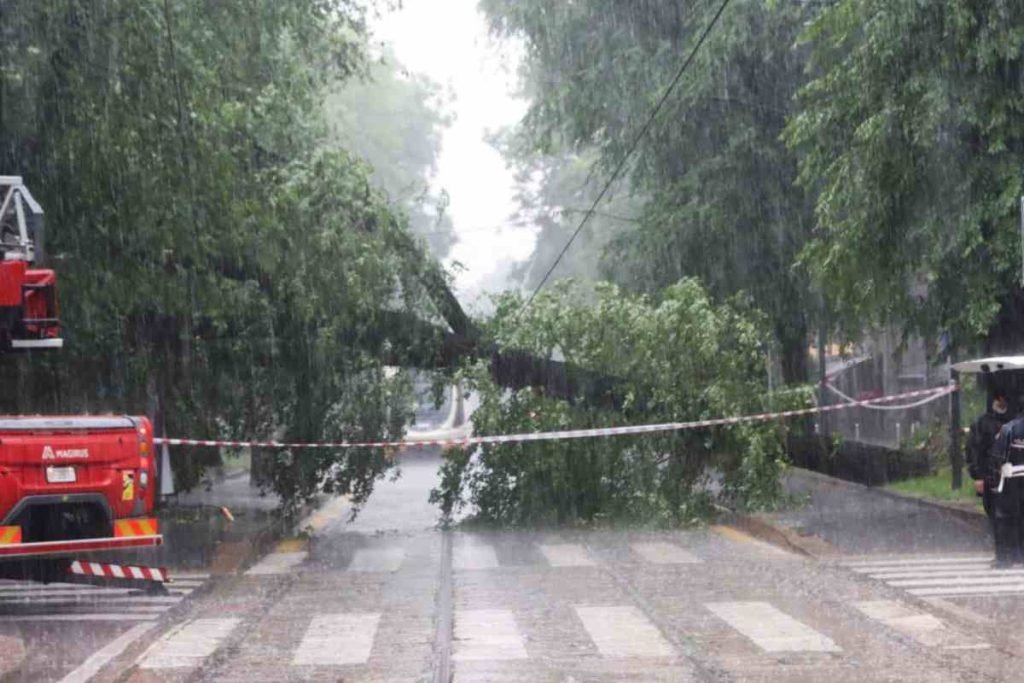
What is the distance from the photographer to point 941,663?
951cm

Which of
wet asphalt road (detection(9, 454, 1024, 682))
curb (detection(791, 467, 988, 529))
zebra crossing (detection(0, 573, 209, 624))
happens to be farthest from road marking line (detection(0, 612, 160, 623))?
curb (detection(791, 467, 988, 529))

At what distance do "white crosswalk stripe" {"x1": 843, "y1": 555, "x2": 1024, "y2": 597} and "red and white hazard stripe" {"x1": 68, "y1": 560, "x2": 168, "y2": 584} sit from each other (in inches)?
267

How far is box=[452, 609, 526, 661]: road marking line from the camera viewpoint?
1015 centimetres

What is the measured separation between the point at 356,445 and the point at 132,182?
19.3ft

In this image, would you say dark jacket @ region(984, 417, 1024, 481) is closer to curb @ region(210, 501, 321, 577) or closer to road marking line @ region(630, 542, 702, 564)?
road marking line @ region(630, 542, 702, 564)

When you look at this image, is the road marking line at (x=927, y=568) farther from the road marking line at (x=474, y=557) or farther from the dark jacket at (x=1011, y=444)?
the road marking line at (x=474, y=557)

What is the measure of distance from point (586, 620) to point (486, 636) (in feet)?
3.52

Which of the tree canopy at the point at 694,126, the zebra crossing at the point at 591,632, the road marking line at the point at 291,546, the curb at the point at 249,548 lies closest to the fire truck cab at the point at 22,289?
the zebra crossing at the point at 591,632

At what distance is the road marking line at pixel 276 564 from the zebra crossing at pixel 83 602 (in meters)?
0.89

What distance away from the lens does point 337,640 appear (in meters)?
11.0

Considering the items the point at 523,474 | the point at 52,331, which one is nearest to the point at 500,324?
the point at 523,474

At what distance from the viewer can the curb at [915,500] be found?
18766mm

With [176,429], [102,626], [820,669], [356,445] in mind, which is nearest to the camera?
[820,669]

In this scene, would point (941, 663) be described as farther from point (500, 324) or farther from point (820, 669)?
point (500, 324)
